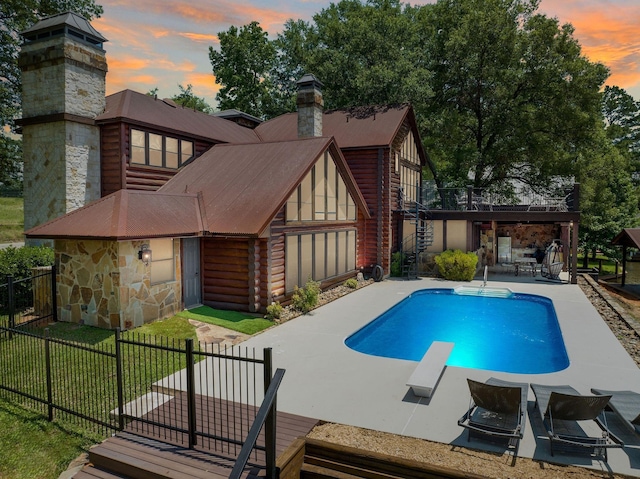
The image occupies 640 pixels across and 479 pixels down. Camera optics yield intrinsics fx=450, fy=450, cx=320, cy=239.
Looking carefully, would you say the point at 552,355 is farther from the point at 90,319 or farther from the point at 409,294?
the point at 90,319

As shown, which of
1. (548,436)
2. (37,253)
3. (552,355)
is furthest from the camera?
(37,253)

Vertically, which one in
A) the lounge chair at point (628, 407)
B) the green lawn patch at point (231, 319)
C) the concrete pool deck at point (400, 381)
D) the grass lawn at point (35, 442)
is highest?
the lounge chair at point (628, 407)

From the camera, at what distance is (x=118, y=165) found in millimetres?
16125

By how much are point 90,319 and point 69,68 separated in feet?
30.8

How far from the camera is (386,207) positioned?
72.8 feet

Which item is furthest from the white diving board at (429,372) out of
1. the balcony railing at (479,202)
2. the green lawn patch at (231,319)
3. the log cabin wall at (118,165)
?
the balcony railing at (479,202)

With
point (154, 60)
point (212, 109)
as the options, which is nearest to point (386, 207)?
point (154, 60)

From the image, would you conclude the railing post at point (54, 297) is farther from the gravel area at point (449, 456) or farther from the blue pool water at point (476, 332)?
the gravel area at point (449, 456)

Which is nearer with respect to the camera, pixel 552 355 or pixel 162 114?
pixel 552 355

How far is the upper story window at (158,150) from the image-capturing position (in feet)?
54.2

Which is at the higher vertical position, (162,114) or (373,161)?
(162,114)

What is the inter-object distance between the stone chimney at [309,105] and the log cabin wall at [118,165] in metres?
7.39

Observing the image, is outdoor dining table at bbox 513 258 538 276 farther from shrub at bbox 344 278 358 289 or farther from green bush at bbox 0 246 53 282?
green bush at bbox 0 246 53 282

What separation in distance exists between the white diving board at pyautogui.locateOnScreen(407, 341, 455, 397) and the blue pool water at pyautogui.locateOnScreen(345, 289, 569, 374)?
3.86 ft
